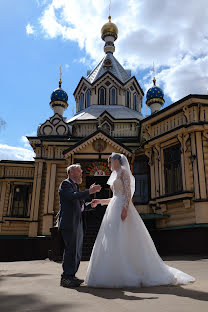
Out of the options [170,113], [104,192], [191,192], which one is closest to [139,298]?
[191,192]

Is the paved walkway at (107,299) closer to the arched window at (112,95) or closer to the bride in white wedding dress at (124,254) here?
the bride in white wedding dress at (124,254)

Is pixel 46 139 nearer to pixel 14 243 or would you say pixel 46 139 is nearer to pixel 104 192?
pixel 104 192

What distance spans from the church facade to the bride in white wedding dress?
8086 mm

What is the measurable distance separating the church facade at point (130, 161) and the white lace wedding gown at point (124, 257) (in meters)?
8.08

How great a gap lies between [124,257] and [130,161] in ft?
39.4

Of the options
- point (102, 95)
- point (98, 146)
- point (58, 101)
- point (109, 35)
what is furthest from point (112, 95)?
point (98, 146)

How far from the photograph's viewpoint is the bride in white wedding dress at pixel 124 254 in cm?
378

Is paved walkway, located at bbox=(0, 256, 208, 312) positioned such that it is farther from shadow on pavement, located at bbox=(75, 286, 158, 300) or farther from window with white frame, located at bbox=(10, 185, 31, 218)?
window with white frame, located at bbox=(10, 185, 31, 218)

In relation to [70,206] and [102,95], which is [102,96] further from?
[70,206]

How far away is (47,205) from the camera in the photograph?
1642 centimetres

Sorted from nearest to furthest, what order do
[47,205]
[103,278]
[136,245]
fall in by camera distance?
[103,278] < [136,245] < [47,205]

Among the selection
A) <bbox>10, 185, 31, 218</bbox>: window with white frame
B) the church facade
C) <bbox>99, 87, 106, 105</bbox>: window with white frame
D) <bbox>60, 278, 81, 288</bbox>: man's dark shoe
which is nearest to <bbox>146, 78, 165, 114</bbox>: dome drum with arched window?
the church facade

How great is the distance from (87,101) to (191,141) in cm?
1405

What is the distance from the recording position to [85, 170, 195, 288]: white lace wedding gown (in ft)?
12.4
